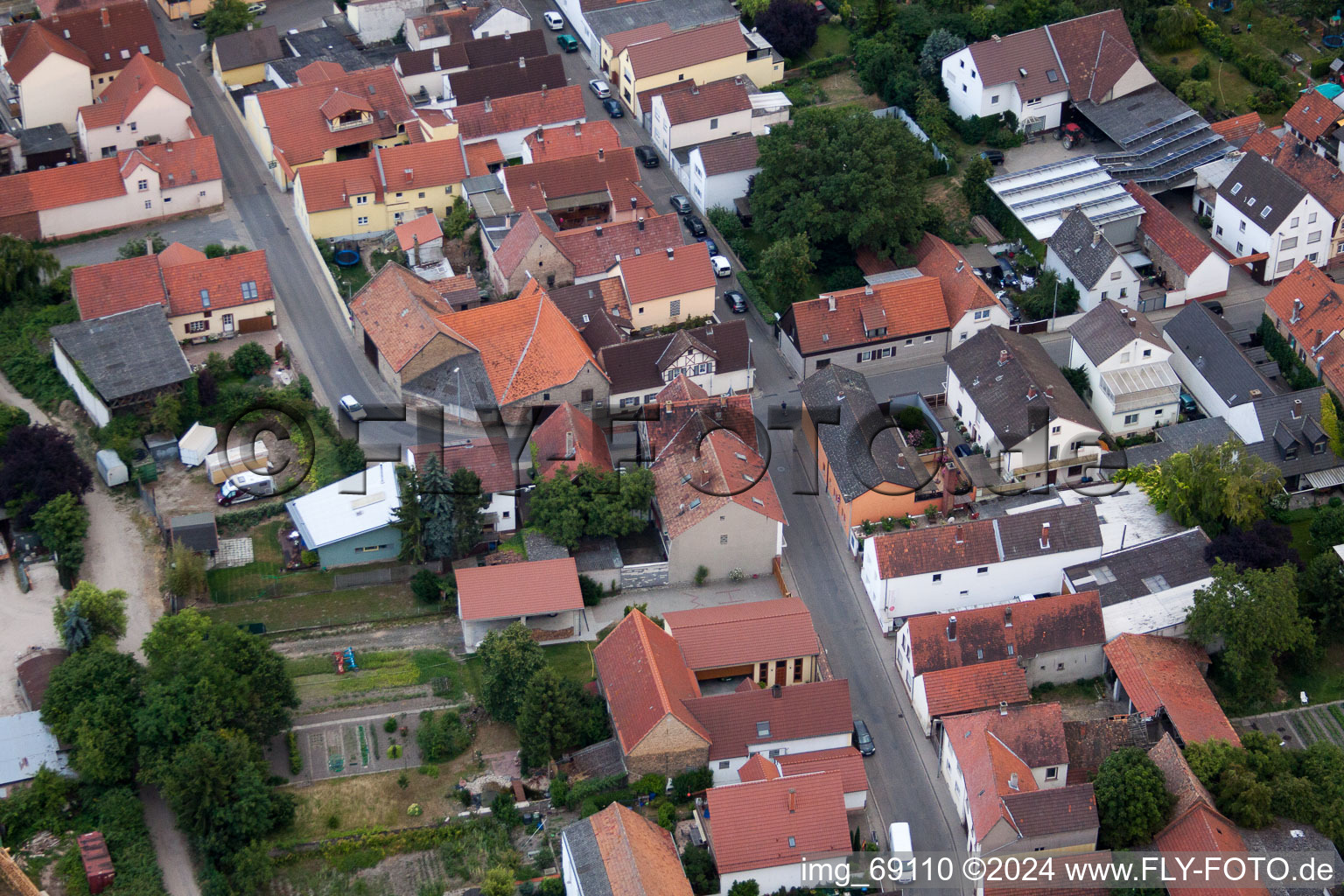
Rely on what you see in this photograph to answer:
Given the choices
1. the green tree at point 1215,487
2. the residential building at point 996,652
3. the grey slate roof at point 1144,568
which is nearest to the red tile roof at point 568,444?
the residential building at point 996,652

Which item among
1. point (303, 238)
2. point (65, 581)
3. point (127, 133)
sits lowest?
point (65, 581)

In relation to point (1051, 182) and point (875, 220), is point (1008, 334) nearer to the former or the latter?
point (875, 220)

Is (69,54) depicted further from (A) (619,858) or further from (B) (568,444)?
(A) (619,858)

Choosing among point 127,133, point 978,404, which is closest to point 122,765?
point 978,404

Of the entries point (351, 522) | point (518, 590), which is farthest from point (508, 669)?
point (351, 522)

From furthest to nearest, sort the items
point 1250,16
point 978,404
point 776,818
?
point 1250,16 < point 978,404 < point 776,818

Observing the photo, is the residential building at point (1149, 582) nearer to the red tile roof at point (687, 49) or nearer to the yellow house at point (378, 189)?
the yellow house at point (378, 189)
